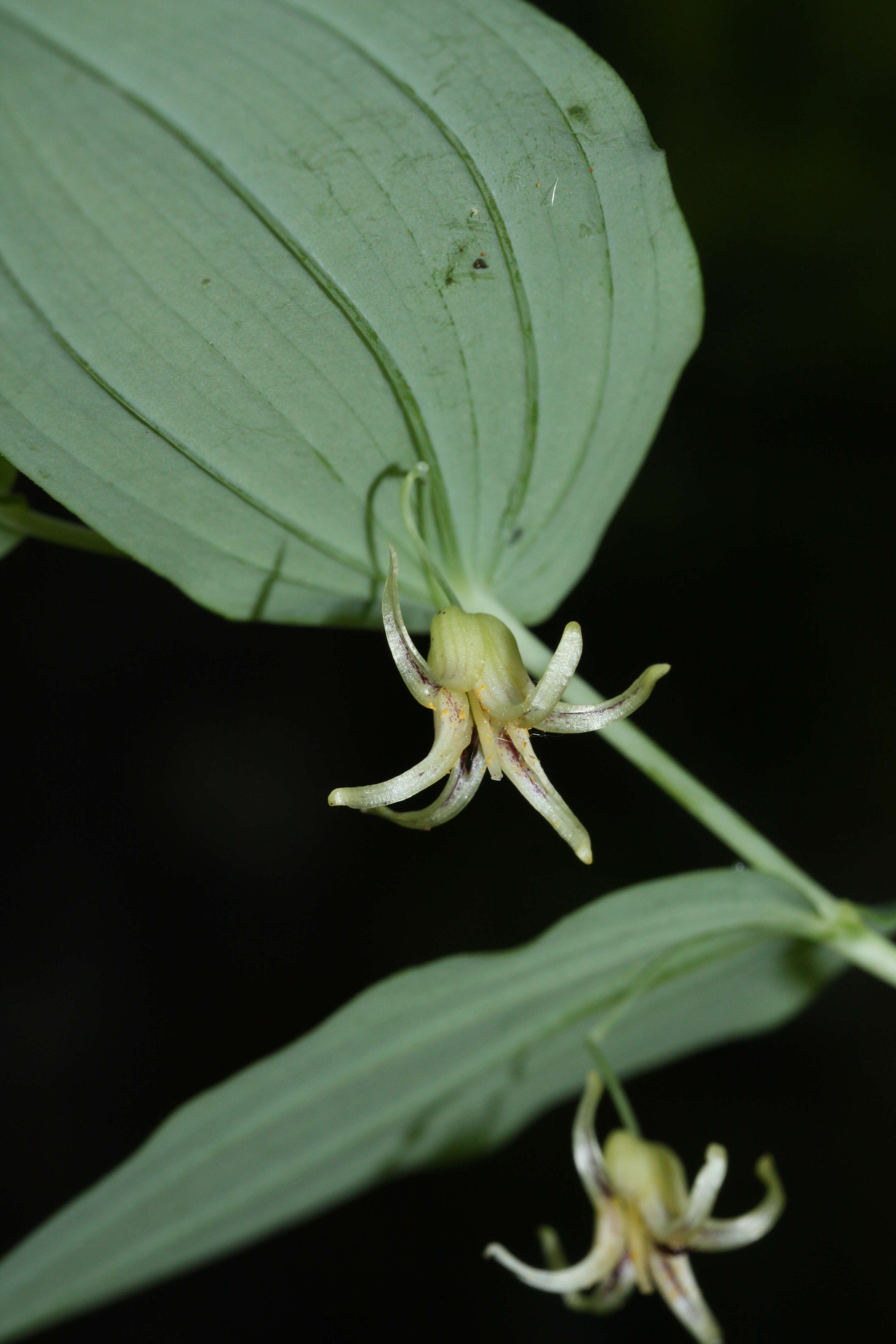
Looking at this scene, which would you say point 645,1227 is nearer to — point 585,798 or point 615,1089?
point 615,1089

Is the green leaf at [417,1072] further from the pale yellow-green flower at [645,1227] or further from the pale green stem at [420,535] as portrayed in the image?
the pale green stem at [420,535]

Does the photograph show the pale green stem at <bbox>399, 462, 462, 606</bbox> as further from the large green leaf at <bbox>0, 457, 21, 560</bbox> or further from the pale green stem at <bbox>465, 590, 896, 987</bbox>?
the large green leaf at <bbox>0, 457, 21, 560</bbox>

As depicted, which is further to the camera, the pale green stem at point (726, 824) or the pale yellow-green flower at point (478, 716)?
the pale green stem at point (726, 824)

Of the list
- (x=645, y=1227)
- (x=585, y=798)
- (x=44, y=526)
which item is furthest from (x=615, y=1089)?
(x=585, y=798)

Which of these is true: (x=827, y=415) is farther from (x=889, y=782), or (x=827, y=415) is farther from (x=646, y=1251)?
(x=646, y=1251)

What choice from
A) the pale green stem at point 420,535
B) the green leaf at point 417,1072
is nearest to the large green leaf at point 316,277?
the pale green stem at point 420,535

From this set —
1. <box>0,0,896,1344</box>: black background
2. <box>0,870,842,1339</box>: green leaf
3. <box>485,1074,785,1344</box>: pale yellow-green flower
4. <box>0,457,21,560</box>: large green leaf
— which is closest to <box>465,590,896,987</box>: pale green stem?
<box>0,870,842,1339</box>: green leaf

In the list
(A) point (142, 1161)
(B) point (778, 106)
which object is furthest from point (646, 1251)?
(B) point (778, 106)
